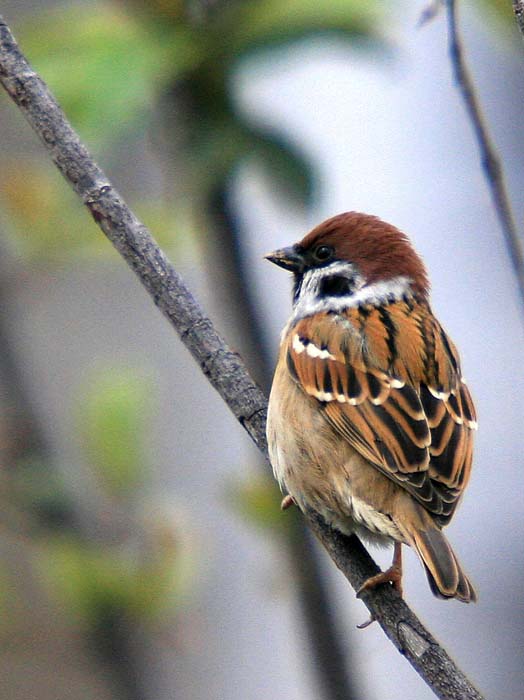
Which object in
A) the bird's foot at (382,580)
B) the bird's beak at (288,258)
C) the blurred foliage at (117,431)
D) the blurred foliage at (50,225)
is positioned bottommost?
the bird's foot at (382,580)

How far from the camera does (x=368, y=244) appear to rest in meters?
4.43

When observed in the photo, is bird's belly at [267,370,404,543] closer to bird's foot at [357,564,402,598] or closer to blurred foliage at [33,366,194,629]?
bird's foot at [357,564,402,598]

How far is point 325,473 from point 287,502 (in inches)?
9.5

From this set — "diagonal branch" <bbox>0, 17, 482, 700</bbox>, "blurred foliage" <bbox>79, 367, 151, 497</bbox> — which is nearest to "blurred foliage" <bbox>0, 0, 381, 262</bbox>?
"diagonal branch" <bbox>0, 17, 482, 700</bbox>

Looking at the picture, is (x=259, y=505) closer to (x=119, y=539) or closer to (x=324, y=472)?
(x=324, y=472)

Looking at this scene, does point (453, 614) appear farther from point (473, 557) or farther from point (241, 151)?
point (241, 151)

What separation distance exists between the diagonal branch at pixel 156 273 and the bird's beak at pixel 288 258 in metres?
1.10

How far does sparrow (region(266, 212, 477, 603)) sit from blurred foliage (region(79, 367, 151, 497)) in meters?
0.48

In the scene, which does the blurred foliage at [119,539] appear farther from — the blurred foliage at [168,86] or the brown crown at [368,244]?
the brown crown at [368,244]

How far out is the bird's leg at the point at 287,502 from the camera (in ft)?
12.4

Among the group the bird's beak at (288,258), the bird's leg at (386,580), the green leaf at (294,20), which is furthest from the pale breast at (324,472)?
the green leaf at (294,20)

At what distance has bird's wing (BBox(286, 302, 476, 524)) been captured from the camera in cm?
348

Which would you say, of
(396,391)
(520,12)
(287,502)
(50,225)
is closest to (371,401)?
(396,391)

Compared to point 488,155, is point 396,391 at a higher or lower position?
lower
